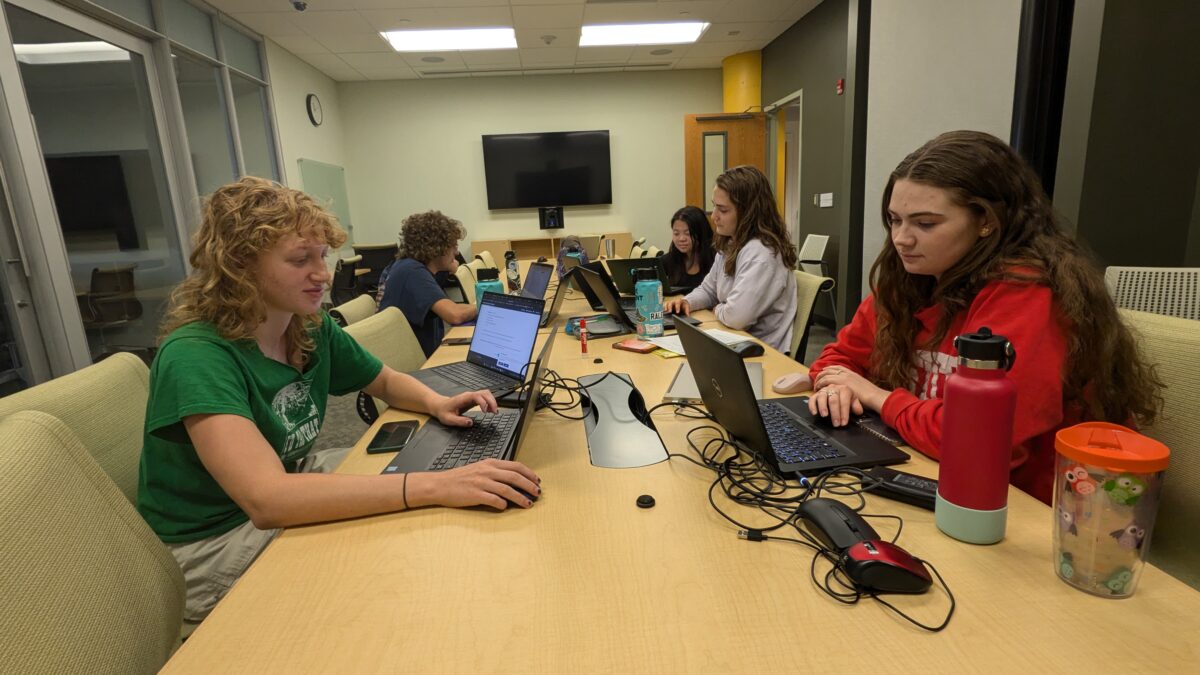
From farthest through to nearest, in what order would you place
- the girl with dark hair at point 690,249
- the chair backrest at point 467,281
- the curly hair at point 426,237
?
the chair backrest at point 467,281, the girl with dark hair at point 690,249, the curly hair at point 426,237

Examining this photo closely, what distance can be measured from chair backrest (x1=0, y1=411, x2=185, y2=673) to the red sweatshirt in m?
1.19

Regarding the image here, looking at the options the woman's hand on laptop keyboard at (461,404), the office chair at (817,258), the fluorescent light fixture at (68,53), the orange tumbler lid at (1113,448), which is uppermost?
the fluorescent light fixture at (68,53)

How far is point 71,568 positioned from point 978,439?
1151 mm

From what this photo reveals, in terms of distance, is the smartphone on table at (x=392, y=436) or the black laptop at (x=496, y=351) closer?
the smartphone on table at (x=392, y=436)

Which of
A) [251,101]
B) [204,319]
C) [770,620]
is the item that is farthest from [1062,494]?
[251,101]

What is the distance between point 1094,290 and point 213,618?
142 cm

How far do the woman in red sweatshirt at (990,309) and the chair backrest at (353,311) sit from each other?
164 centimetres

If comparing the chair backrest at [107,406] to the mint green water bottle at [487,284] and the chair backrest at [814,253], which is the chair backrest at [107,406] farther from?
the chair backrest at [814,253]

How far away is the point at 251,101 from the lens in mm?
5488

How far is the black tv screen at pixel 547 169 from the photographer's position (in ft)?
24.7

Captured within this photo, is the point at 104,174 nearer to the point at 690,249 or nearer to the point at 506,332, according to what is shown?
the point at 506,332

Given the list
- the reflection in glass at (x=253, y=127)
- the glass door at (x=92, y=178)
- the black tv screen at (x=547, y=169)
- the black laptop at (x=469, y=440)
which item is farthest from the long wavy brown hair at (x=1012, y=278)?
the black tv screen at (x=547, y=169)

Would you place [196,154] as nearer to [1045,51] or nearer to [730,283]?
[730,283]

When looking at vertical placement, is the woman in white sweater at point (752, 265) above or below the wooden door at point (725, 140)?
below
